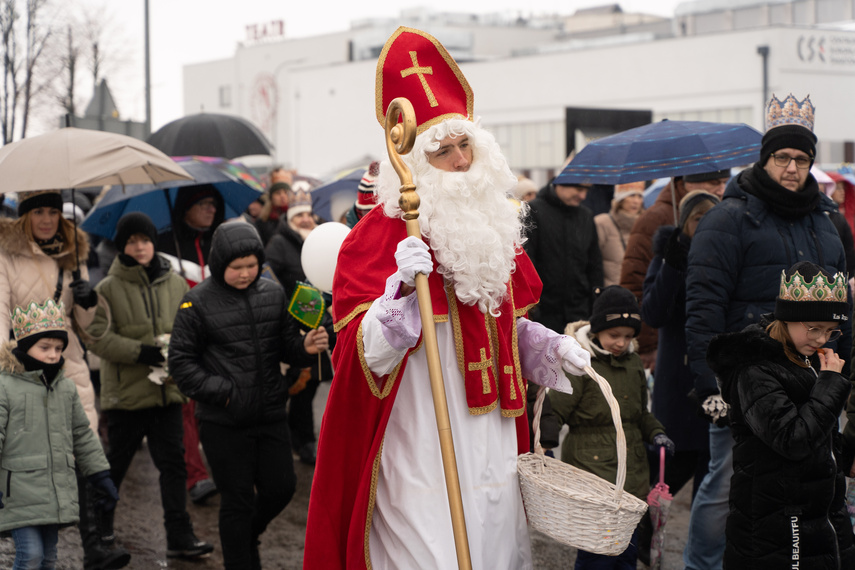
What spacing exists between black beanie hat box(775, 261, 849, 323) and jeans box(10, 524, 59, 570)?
368 cm

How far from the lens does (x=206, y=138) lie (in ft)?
31.5

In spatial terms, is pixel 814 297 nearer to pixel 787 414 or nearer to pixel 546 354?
pixel 787 414

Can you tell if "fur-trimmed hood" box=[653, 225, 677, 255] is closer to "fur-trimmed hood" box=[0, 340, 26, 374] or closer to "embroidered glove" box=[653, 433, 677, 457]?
"embroidered glove" box=[653, 433, 677, 457]

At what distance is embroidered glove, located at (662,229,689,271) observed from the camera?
5.75 meters

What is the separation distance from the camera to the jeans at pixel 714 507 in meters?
5.29

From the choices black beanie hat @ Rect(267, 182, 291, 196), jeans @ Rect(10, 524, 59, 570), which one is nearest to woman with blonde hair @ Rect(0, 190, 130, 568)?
jeans @ Rect(10, 524, 59, 570)

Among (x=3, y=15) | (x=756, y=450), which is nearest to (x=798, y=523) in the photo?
(x=756, y=450)

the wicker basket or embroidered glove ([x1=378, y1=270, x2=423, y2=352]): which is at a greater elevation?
embroidered glove ([x1=378, y1=270, x2=423, y2=352])

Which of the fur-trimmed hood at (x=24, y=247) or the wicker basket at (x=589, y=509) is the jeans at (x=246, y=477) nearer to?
the fur-trimmed hood at (x=24, y=247)

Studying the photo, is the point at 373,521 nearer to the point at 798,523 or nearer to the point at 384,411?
the point at 384,411

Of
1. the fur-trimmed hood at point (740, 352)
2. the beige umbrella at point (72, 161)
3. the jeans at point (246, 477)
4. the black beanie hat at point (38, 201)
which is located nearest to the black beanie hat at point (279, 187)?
the beige umbrella at point (72, 161)

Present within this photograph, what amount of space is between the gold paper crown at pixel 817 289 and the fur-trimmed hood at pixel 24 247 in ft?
13.3

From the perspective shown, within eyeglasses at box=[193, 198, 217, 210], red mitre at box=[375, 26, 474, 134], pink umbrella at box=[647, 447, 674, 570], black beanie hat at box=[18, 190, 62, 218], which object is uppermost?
red mitre at box=[375, 26, 474, 134]

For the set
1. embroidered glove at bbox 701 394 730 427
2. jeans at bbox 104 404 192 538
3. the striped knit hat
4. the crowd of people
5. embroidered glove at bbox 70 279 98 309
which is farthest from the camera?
the striped knit hat
